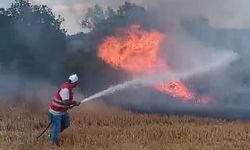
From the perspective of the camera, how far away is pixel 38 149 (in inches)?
531

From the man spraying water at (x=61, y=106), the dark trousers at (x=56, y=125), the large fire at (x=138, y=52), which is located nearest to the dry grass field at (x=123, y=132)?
the dark trousers at (x=56, y=125)

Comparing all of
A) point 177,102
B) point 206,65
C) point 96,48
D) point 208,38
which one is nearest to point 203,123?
point 177,102

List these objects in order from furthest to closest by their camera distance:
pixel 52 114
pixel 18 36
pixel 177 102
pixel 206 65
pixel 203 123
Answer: pixel 18 36 → pixel 206 65 → pixel 177 102 → pixel 203 123 → pixel 52 114

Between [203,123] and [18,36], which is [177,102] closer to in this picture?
A: [203,123]

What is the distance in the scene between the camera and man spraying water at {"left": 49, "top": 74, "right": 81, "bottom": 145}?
14.1 metres

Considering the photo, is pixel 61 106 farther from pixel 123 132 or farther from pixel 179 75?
pixel 179 75

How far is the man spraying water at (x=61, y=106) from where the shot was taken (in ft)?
46.3

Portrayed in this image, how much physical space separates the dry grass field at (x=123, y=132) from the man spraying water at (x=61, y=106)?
33cm

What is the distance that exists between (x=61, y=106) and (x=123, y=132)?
1887 millimetres

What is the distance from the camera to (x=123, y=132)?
1514 centimetres

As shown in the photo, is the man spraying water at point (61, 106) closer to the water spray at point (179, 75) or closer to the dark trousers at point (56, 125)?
the dark trousers at point (56, 125)

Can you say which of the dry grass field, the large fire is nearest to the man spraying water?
the dry grass field

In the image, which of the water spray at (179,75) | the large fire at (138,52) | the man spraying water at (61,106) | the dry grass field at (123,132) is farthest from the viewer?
the large fire at (138,52)

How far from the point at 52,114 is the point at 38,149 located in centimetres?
117
